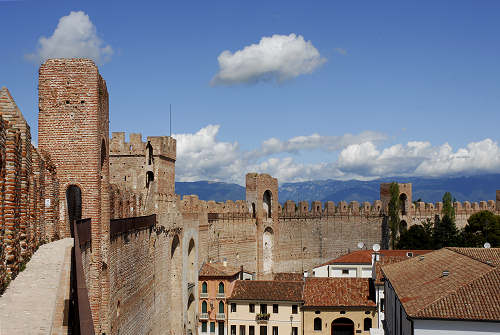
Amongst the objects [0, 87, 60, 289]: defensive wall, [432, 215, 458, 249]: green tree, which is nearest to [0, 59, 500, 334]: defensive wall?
[0, 87, 60, 289]: defensive wall

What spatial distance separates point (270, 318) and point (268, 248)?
12.7 m

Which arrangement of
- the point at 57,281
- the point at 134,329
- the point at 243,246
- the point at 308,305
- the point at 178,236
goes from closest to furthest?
the point at 57,281, the point at 134,329, the point at 178,236, the point at 308,305, the point at 243,246

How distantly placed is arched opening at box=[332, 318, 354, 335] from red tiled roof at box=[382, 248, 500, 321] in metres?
13.2

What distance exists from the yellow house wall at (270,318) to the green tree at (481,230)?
66.7 ft

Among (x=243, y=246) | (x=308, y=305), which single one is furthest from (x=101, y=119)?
(x=243, y=246)

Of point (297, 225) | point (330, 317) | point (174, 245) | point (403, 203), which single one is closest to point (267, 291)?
point (330, 317)

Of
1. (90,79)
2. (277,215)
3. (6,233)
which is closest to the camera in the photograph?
(6,233)

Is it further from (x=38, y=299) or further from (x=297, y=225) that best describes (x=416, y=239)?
(x=38, y=299)

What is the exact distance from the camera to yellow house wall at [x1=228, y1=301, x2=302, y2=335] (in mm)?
37159

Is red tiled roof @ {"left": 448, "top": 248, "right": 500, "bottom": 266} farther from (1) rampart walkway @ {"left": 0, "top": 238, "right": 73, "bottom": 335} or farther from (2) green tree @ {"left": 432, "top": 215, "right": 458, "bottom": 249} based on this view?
(2) green tree @ {"left": 432, "top": 215, "right": 458, "bottom": 249}

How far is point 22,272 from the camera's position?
27.5 feet

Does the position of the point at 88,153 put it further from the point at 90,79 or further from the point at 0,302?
the point at 0,302

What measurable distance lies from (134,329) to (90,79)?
1001 centimetres

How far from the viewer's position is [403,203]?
5622 centimetres
